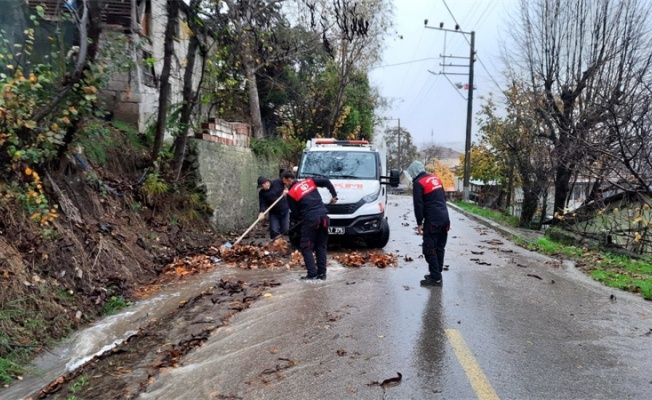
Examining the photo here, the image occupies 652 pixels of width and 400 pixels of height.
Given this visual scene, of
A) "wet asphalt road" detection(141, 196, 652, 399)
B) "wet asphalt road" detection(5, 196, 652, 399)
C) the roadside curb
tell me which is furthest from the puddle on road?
the roadside curb

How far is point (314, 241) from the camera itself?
7492 mm

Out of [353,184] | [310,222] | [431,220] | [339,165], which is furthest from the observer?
[339,165]

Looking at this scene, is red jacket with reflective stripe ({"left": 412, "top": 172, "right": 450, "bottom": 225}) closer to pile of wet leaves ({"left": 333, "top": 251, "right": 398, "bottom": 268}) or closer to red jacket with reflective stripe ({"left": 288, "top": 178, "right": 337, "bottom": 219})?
red jacket with reflective stripe ({"left": 288, "top": 178, "right": 337, "bottom": 219})

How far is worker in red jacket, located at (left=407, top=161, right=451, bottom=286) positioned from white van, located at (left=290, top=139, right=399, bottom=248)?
106 inches

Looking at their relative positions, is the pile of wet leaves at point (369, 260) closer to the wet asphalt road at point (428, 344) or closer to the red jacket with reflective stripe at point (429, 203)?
the wet asphalt road at point (428, 344)

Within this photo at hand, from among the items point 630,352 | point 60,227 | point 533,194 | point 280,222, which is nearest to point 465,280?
point 630,352

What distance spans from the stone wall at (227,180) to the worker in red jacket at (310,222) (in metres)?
4.44

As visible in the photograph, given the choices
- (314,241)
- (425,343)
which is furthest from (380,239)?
(425,343)

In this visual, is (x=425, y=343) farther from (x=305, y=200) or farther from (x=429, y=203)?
(x=305, y=200)

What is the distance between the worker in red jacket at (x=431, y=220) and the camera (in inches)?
278

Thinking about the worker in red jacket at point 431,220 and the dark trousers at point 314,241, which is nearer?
the worker in red jacket at point 431,220

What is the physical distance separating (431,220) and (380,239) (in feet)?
11.5

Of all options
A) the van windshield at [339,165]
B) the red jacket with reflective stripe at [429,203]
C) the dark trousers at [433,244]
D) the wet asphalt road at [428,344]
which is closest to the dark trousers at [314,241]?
the wet asphalt road at [428,344]

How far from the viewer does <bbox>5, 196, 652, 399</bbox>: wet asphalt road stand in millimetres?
3770
